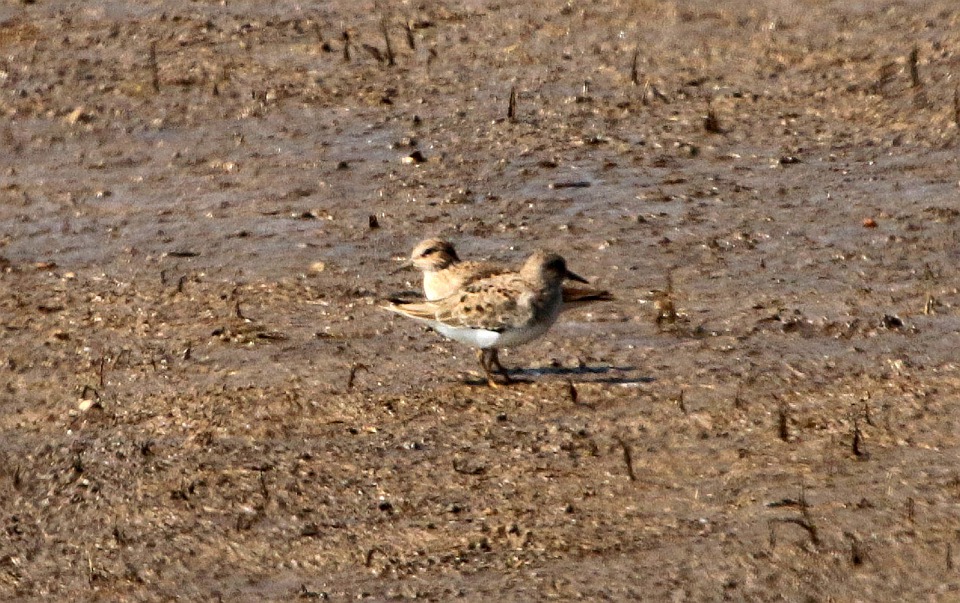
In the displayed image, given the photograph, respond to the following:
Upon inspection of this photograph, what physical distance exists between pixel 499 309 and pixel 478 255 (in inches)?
90.0

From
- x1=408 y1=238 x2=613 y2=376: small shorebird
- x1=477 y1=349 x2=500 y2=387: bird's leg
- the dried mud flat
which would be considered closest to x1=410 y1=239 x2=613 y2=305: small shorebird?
x1=408 y1=238 x2=613 y2=376: small shorebird

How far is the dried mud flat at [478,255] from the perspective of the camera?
8.74 m

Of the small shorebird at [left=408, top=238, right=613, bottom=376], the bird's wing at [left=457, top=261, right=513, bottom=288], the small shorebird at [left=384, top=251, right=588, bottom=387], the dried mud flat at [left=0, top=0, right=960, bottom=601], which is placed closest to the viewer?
the dried mud flat at [left=0, top=0, right=960, bottom=601]

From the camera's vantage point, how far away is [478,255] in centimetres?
1275

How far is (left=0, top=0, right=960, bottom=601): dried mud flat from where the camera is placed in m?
8.74

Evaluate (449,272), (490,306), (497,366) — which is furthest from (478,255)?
(490,306)

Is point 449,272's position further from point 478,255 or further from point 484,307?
point 478,255

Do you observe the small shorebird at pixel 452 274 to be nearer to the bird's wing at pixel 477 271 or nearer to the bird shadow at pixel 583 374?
the bird's wing at pixel 477 271

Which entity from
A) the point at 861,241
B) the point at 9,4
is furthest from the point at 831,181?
the point at 9,4

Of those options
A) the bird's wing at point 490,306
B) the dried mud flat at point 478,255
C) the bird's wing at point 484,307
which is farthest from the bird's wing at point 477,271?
the dried mud flat at point 478,255

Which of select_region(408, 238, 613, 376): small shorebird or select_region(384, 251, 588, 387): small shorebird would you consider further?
select_region(408, 238, 613, 376): small shorebird

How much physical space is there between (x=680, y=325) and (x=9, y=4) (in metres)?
9.00

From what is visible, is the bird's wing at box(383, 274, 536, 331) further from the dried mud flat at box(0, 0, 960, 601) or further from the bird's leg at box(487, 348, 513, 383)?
the dried mud flat at box(0, 0, 960, 601)

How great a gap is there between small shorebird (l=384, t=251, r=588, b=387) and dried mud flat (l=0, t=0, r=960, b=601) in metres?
0.26
